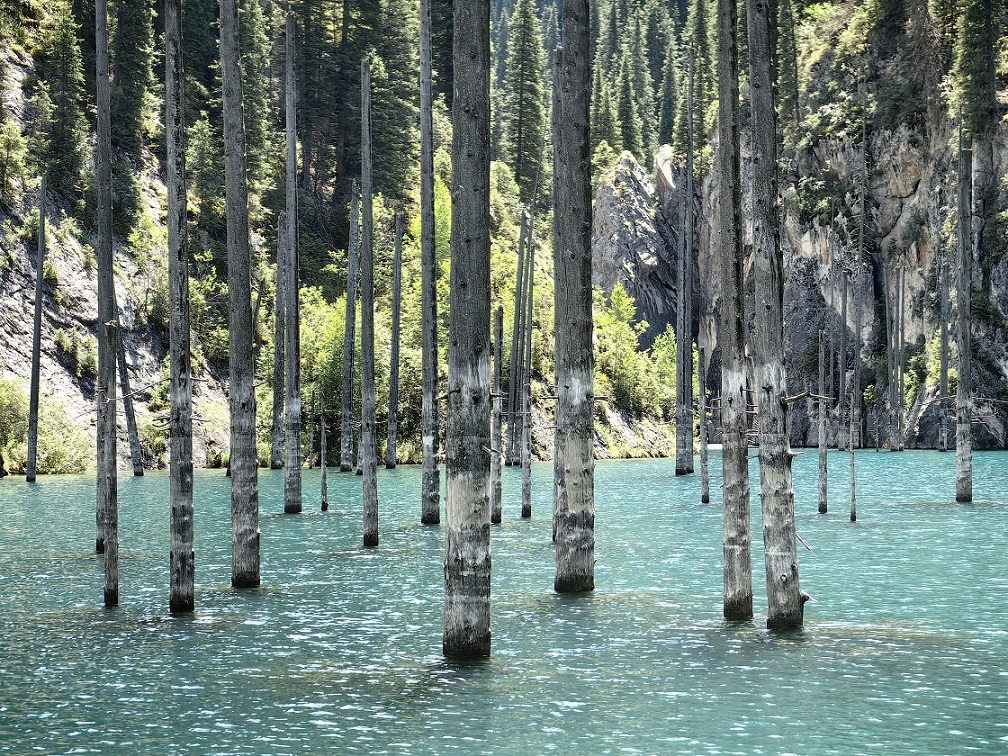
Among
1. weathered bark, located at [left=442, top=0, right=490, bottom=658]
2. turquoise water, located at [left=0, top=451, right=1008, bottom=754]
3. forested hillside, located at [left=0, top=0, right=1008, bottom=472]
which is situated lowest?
turquoise water, located at [left=0, top=451, right=1008, bottom=754]

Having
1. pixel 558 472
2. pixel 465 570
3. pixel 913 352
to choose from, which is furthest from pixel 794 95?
pixel 465 570

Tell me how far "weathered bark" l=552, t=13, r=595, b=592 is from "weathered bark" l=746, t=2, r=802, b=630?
328cm

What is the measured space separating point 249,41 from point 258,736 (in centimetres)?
8868

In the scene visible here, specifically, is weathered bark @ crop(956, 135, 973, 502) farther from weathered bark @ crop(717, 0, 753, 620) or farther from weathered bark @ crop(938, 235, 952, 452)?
weathered bark @ crop(938, 235, 952, 452)

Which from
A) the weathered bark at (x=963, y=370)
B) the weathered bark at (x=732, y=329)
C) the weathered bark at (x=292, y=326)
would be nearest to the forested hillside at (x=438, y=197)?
the weathered bark at (x=963, y=370)

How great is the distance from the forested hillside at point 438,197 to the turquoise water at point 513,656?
107ft

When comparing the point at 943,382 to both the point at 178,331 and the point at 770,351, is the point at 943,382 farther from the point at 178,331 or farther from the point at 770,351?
the point at 178,331

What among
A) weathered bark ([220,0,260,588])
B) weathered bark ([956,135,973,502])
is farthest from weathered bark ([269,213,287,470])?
weathered bark ([956,135,973,502])

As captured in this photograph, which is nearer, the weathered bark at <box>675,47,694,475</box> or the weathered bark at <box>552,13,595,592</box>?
the weathered bark at <box>552,13,595,592</box>

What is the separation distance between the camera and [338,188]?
344 ft

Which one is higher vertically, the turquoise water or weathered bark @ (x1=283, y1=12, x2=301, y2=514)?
weathered bark @ (x1=283, y1=12, x2=301, y2=514)

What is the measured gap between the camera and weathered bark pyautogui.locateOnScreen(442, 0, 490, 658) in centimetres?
1325

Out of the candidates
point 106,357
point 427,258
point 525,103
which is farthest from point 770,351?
point 525,103

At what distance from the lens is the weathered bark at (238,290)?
60.7 ft
